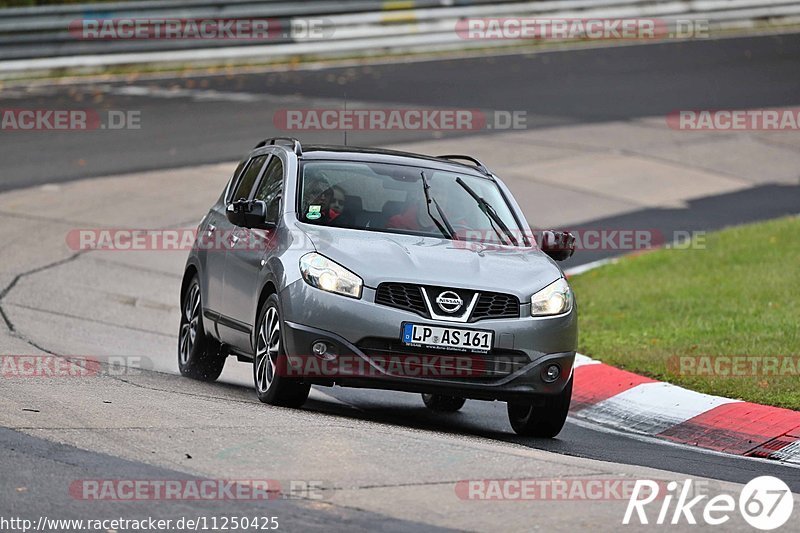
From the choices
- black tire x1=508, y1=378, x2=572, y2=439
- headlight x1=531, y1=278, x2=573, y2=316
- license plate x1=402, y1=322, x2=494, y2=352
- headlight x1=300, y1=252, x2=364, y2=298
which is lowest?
black tire x1=508, y1=378, x2=572, y2=439

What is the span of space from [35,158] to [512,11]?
13.8 meters

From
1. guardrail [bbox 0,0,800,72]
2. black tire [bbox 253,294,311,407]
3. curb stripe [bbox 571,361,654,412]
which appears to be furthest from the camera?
guardrail [bbox 0,0,800,72]

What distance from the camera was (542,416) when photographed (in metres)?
9.26

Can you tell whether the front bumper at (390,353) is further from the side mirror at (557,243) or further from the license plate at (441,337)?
the side mirror at (557,243)

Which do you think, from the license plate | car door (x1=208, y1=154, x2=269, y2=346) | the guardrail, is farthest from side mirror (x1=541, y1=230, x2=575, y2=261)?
the guardrail

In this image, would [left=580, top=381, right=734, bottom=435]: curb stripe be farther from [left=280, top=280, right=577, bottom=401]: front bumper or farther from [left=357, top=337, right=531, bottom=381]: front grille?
[left=357, top=337, right=531, bottom=381]: front grille

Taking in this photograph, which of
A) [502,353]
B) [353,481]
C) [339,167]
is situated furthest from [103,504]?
[339,167]

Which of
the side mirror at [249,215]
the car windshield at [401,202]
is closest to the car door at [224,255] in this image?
the side mirror at [249,215]

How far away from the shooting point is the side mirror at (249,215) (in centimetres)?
952

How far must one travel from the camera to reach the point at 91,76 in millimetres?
26578

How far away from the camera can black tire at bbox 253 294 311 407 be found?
881 cm

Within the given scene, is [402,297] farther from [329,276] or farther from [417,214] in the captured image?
[417,214]

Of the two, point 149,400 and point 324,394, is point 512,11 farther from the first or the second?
point 149,400

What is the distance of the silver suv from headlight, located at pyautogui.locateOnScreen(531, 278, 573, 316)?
1 centimetres
